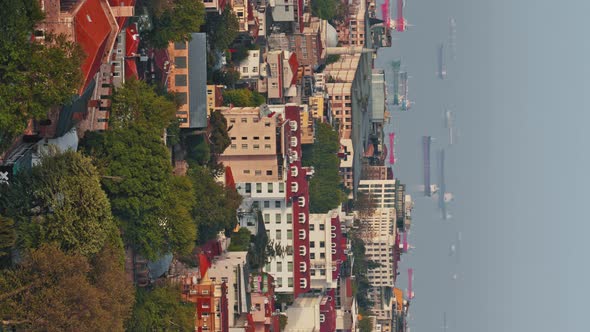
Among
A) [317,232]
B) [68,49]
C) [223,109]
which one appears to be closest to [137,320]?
[68,49]

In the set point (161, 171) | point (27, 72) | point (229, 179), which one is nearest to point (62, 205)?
point (27, 72)

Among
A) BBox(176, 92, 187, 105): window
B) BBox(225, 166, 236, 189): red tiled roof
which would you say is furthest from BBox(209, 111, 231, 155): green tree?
BBox(176, 92, 187, 105): window

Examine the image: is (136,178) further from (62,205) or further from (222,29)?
(222,29)

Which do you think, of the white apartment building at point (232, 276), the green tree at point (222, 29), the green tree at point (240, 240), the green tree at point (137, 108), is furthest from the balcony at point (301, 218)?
the green tree at point (137, 108)

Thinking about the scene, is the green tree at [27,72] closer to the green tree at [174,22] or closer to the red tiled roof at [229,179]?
the green tree at [174,22]

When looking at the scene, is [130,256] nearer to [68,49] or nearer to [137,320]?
[137,320]
